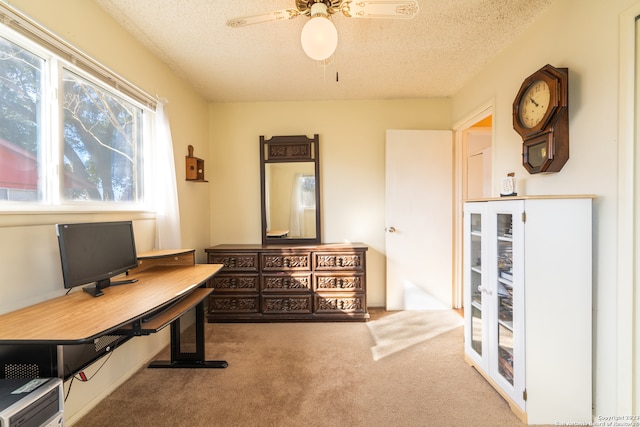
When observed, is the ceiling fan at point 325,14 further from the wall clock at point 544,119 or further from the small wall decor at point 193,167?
the small wall decor at point 193,167

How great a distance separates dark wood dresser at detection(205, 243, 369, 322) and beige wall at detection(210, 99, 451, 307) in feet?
1.52

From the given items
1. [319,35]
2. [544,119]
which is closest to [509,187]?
[544,119]

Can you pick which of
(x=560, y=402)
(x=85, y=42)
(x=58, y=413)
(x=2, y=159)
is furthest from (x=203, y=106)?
(x=560, y=402)

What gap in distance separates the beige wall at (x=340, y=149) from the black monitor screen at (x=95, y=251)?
172 cm

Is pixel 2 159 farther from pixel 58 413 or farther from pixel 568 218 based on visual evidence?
pixel 568 218

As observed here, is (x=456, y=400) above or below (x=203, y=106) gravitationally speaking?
below

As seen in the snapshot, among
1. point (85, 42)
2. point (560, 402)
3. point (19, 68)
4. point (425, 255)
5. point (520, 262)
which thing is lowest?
point (560, 402)

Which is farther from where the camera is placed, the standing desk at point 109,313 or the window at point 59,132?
the window at point 59,132

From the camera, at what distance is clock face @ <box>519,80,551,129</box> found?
179cm

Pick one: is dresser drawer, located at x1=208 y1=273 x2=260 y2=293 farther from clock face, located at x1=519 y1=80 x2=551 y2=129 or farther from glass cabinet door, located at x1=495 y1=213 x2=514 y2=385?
clock face, located at x1=519 y1=80 x2=551 y2=129

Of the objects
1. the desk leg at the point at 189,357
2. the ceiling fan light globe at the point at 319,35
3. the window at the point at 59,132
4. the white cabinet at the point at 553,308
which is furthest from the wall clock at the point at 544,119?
the window at the point at 59,132

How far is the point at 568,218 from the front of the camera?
154cm

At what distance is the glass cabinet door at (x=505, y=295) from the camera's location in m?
1.73

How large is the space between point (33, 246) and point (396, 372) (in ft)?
7.92
